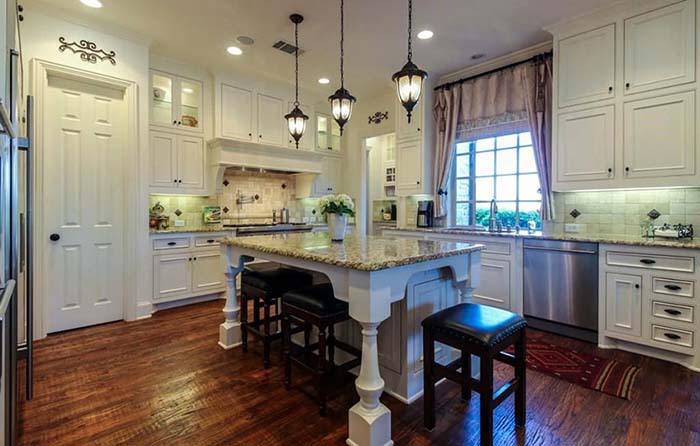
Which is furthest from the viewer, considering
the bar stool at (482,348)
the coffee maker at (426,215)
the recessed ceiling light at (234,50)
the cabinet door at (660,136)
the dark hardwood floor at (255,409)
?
the coffee maker at (426,215)

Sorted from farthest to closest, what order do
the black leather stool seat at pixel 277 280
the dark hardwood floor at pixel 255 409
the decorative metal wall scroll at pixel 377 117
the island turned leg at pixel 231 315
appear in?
1. the decorative metal wall scroll at pixel 377 117
2. the island turned leg at pixel 231 315
3. the black leather stool seat at pixel 277 280
4. the dark hardwood floor at pixel 255 409

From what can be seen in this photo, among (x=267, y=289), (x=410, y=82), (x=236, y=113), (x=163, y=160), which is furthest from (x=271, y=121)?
(x=410, y=82)

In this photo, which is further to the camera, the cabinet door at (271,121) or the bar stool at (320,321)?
the cabinet door at (271,121)

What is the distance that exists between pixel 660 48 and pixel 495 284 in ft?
7.89

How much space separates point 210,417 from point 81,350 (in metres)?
1.69

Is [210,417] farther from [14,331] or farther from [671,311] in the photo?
[671,311]

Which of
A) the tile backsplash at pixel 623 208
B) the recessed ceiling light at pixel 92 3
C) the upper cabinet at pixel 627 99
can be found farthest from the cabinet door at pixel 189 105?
the tile backsplash at pixel 623 208

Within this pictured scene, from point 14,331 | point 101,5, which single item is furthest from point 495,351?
point 101,5

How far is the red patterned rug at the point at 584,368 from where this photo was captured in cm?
225

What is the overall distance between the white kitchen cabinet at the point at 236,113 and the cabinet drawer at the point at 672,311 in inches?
179

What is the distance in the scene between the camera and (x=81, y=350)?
112 inches

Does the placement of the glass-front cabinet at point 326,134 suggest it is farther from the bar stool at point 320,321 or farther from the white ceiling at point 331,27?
the bar stool at point 320,321

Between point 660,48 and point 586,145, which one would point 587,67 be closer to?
point 660,48

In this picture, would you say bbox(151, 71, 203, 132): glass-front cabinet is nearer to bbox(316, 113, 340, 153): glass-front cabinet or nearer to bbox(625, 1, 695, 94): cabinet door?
bbox(316, 113, 340, 153): glass-front cabinet
